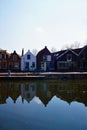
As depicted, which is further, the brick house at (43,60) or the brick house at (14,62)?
the brick house at (43,60)

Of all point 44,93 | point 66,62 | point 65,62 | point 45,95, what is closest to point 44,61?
point 65,62

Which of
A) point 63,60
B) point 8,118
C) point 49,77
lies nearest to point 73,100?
point 8,118

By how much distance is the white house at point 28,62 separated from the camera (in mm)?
52094

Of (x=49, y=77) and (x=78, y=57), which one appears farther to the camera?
(x=78, y=57)

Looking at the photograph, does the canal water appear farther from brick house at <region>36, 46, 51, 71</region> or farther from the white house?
brick house at <region>36, 46, 51, 71</region>

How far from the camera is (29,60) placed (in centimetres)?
5266

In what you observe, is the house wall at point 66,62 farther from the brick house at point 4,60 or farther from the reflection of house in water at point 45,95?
the reflection of house in water at point 45,95

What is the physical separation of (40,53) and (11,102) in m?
35.5

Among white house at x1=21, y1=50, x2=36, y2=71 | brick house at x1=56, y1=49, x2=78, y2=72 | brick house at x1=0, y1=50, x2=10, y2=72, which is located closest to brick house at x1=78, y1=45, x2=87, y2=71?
brick house at x1=56, y1=49, x2=78, y2=72

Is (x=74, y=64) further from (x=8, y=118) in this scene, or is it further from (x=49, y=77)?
(x=8, y=118)

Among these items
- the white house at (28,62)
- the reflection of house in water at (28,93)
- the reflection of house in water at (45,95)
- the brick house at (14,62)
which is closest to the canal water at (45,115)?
the reflection of house in water at (45,95)

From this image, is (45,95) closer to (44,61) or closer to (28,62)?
(28,62)

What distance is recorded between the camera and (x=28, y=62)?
52.5 m

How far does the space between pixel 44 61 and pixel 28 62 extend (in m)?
4.34
